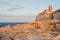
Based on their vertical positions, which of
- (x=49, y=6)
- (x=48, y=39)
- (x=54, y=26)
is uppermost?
(x=49, y=6)

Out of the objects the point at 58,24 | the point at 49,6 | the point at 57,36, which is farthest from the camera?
the point at 49,6

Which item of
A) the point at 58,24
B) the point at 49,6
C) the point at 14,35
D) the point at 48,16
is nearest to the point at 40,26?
the point at 58,24

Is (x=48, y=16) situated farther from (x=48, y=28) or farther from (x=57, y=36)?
(x=57, y=36)

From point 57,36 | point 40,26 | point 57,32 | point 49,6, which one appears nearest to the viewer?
point 57,36

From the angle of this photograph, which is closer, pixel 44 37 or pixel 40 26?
pixel 44 37

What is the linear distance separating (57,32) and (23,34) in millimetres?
4329

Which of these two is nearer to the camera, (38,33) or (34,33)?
(38,33)

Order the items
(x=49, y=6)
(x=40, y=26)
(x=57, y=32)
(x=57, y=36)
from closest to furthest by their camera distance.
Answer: (x=57, y=36) < (x=57, y=32) < (x=40, y=26) < (x=49, y=6)

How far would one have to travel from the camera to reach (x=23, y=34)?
19172 millimetres

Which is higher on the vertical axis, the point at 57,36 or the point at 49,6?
the point at 49,6

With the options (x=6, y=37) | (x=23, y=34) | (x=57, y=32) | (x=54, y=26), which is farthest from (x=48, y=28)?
(x=6, y=37)

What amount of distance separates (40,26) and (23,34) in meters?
3.15

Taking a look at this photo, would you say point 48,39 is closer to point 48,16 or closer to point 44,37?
point 44,37

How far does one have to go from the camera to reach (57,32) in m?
18.2
